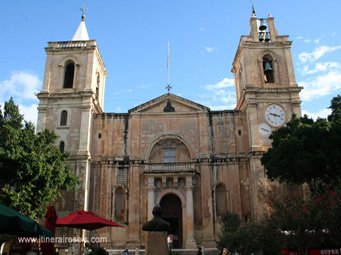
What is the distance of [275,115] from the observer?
2742 cm

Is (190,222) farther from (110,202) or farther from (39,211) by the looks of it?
(39,211)

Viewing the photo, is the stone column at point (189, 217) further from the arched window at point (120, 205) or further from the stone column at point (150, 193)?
the arched window at point (120, 205)

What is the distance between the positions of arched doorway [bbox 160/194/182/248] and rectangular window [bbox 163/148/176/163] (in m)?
2.77

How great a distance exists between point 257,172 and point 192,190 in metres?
4.81

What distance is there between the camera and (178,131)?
28.9 m

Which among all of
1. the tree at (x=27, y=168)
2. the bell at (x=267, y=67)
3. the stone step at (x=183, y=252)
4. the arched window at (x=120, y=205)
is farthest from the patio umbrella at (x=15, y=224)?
the bell at (x=267, y=67)

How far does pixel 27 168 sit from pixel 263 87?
17.8 meters

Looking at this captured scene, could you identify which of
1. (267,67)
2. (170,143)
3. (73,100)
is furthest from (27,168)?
(267,67)

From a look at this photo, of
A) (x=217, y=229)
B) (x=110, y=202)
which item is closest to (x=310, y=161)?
(x=217, y=229)

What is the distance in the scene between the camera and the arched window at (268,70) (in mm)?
29312

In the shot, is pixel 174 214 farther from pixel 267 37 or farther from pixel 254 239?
pixel 267 37

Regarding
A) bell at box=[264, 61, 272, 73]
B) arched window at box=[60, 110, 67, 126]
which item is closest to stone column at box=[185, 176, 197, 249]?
arched window at box=[60, 110, 67, 126]

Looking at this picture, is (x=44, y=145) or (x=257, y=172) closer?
(x=44, y=145)

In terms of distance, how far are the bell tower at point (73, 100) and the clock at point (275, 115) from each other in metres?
13.2
